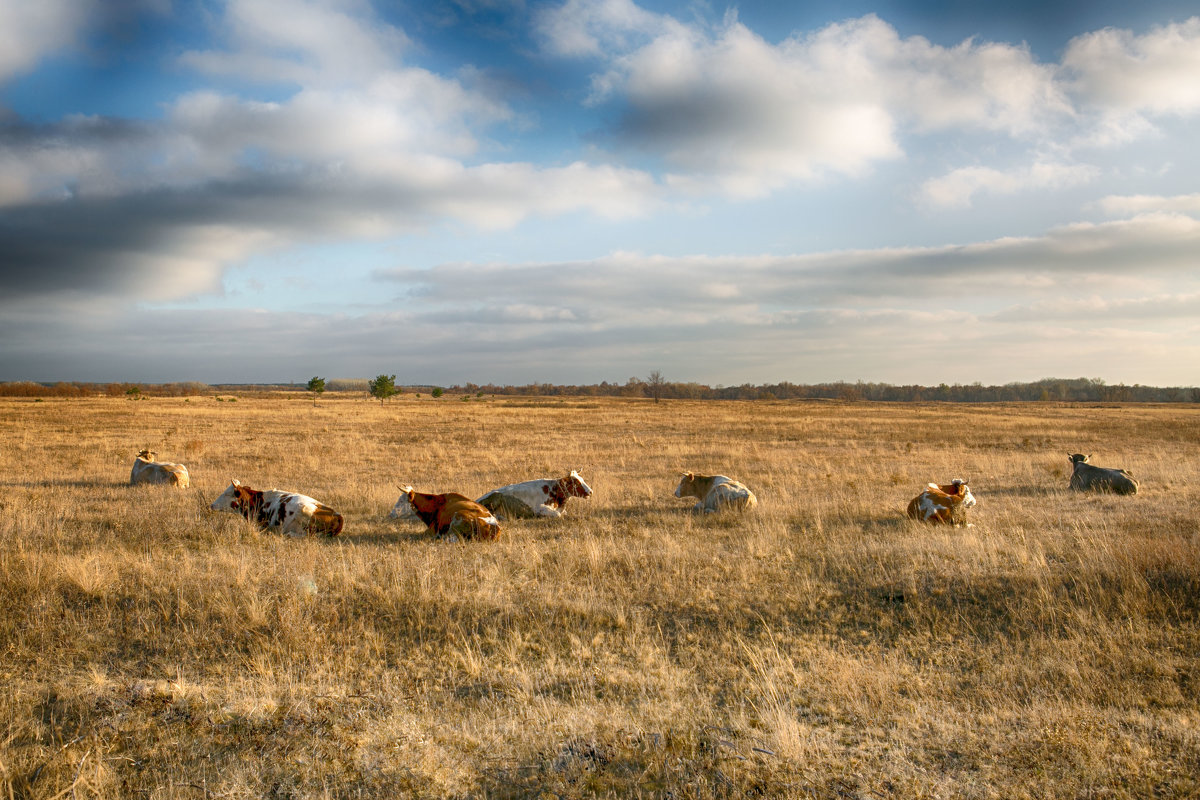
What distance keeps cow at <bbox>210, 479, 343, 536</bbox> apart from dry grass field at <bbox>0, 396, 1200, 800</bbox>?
0.26 m

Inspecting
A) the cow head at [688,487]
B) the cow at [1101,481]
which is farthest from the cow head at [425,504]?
the cow at [1101,481]

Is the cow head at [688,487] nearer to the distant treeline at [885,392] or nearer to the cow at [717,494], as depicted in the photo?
the cow at [717,494]

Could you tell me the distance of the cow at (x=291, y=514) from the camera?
32.6 feet

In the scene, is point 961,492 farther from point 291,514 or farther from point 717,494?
point 291,514

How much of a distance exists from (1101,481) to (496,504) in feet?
44.0

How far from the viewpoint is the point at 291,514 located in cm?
1004

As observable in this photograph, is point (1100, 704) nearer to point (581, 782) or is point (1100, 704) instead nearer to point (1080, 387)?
point (581, 782)

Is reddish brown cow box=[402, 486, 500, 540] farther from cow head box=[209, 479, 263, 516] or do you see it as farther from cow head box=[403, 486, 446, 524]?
cow head box=[209, 479, 263, 516]

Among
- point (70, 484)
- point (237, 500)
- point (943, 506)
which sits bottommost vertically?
point (70, 484)

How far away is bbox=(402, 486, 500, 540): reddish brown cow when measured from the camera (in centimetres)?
961

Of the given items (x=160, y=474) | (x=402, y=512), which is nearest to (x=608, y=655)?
(x=402, y=512)

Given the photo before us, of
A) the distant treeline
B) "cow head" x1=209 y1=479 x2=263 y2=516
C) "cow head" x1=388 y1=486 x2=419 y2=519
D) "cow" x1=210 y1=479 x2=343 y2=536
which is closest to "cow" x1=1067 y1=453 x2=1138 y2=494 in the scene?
"cow head" x1=388 y1=486 x2=419 y2=519

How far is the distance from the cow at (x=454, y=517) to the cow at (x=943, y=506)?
24.0 feet

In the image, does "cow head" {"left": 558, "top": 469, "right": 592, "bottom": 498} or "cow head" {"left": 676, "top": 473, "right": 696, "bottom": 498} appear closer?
"cow head" {"left": 558, "top": 469, "right": 592, "bottom": 498}
